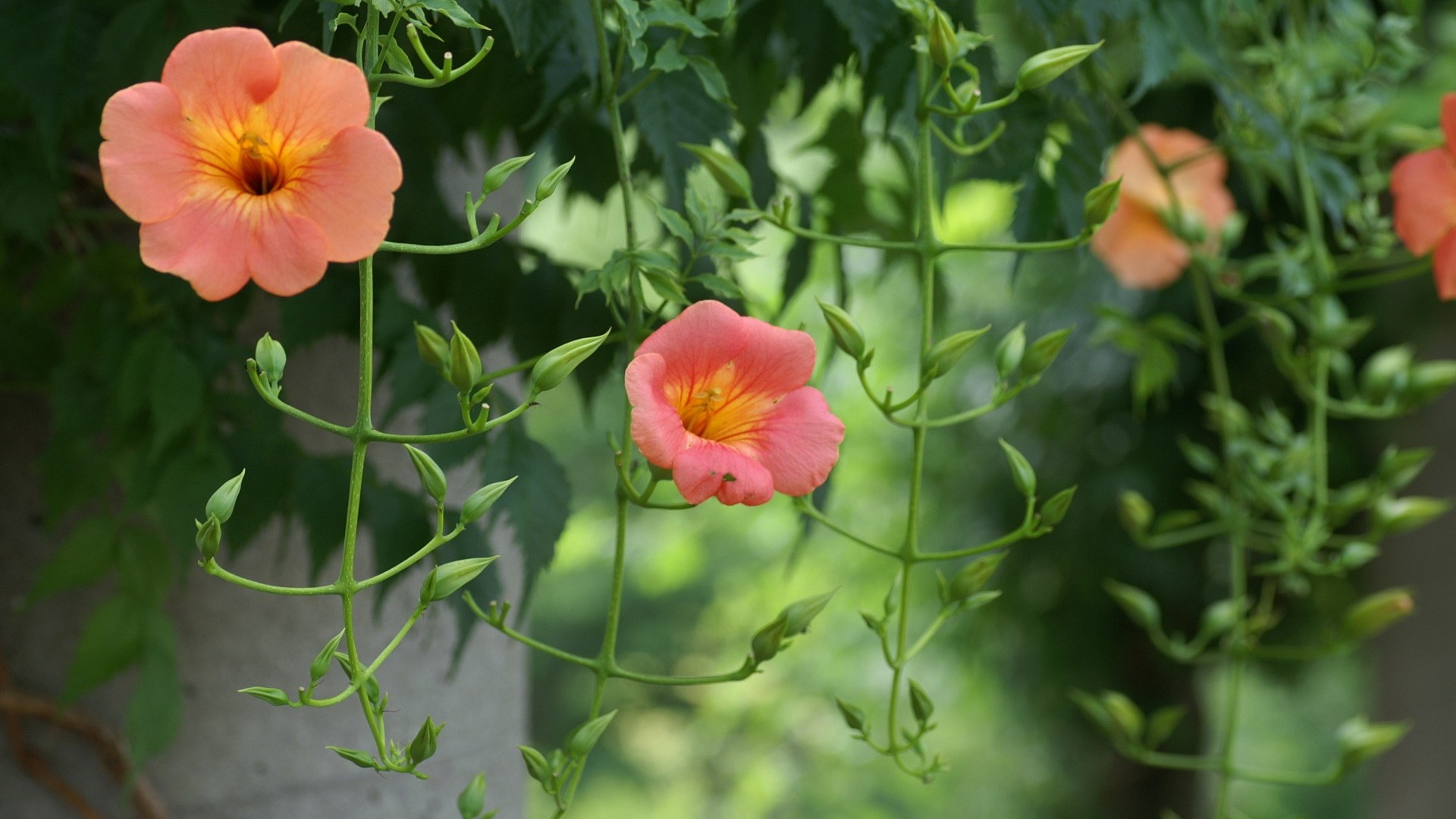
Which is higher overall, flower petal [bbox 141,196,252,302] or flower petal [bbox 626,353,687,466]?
flower petal [bbox 141,196,252,302]

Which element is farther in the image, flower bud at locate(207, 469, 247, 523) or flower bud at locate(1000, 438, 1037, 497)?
flower bud at locate(1000, 438, 1037, 497)

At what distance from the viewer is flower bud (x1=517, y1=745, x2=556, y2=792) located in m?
0.39

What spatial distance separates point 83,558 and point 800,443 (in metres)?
0.40

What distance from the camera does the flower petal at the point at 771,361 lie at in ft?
1.33

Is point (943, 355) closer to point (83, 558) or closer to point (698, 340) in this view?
point (698, 340)

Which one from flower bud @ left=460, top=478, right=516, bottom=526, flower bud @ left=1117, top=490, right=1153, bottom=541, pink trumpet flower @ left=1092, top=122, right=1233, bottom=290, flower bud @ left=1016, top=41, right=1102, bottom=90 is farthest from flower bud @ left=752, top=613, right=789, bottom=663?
pink trumpet flower @ left=1092, top=122, right=1233, bottom=290

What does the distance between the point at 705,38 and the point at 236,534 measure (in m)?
0.31

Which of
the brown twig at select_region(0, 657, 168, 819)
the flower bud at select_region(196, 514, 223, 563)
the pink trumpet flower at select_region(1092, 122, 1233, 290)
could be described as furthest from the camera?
the pink trumpet flower at select_region(1092, 122, 1233, 290)

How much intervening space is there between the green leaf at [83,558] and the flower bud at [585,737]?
321 millimetres

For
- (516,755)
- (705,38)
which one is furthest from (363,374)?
(516,755)

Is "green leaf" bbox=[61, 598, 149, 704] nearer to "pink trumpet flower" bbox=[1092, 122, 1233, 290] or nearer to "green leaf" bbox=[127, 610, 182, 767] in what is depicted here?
"green leaf" bbox=[127, 610, 182, 767]

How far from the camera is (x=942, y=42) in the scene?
41 cm

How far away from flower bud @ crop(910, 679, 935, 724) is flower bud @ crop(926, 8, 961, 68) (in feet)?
0.72

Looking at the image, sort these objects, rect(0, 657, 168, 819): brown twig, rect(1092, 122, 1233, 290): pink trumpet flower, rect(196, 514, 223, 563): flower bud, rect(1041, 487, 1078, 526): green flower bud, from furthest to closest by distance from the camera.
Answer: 1. rect(1092, 122, 1233, 290): pink trumpet flower
2. rect(0, 657, 168, 819): brown twig
3. rect(1041, 487, 1078, 526): green flower bud
4. rect(196, 514, 223, 563): flower bud
